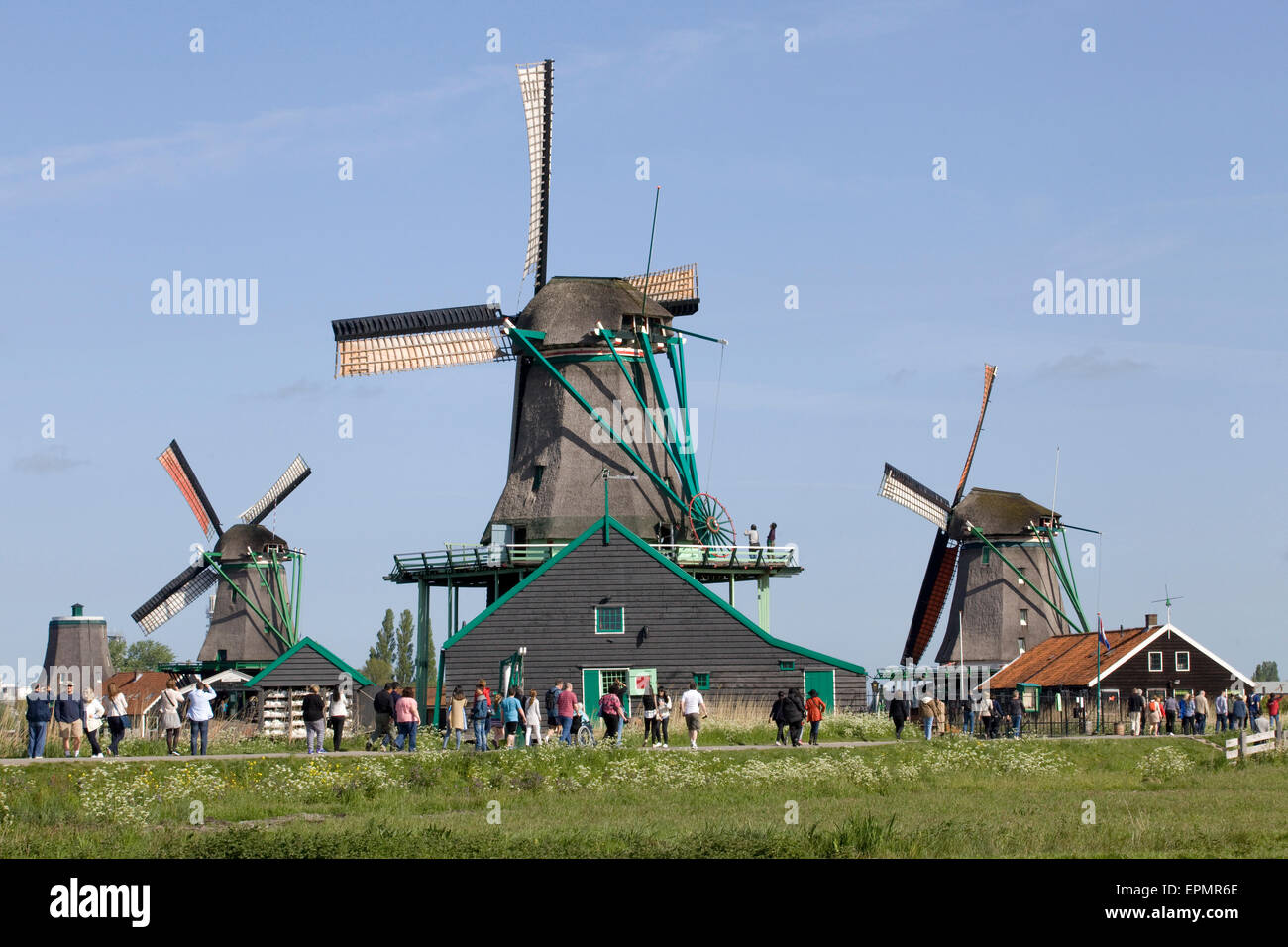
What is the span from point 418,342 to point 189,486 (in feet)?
92.6

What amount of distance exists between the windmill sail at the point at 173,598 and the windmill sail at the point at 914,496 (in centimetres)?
2995

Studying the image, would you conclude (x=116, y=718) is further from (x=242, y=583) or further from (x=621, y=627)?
(x=242, y=583)

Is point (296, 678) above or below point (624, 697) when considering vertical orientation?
above

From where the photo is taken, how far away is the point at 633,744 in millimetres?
32500

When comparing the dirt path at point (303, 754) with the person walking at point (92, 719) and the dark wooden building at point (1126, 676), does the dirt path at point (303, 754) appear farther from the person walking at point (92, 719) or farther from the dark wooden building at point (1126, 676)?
the dark wooden building at point (1126, 676)

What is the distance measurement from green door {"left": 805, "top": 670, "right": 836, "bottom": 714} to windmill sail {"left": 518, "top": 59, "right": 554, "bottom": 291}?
15.1 meters

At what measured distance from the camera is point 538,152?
5019 centimetres

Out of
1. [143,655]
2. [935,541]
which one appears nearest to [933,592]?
[935,541]

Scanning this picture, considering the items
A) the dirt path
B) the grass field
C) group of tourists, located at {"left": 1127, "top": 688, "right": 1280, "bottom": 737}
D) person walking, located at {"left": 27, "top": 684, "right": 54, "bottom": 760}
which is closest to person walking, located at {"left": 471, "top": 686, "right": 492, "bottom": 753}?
the dirt path

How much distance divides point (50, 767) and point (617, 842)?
39.5 feet

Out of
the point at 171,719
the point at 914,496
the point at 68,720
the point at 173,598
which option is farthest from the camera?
the point at 173,598

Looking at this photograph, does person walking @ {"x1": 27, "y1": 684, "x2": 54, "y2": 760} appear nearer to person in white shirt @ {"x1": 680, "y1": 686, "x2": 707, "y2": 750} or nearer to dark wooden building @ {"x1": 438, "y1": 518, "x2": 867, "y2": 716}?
person in white shirt @ {"x1": 680, "y1": 686, "x2": 707, "y2": 750}

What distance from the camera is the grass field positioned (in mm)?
18219

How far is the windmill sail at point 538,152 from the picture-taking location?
49.8m
